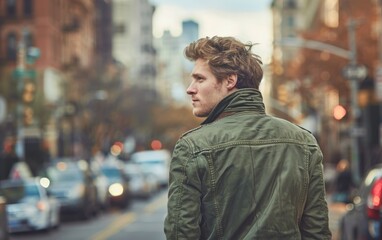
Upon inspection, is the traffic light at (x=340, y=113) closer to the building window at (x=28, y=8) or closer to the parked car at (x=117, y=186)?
the parked car at (x=117, y=186)

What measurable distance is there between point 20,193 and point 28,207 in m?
1.06

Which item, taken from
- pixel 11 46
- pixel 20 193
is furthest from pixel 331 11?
pixel 20 193

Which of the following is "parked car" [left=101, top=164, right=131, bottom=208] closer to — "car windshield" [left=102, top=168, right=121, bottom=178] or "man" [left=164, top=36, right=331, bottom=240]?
"car windshield" [left=102, top=168, right=121, bottom=178]

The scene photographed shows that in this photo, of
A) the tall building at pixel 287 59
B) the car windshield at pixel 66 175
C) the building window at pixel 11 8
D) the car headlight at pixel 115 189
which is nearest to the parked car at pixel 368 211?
the car windshield at pixel 66 175

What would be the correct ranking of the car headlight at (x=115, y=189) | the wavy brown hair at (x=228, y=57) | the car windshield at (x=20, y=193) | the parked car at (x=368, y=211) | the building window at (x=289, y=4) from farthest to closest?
the building window at (x=289, y=4) → the car headlight at (x=115, y=189) → the car windshield at (x=20, y=193) → the parked car at (x=368, y=211) → the wavy brown hair at (x=228, y=57)

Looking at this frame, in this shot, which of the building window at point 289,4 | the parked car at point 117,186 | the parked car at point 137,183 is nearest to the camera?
the parked car at point 117,186

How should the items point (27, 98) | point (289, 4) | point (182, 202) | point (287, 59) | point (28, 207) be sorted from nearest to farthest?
point (182, 202)
point (28, 207)
point (27, 98)
point (287, 59)
point (289, 4)

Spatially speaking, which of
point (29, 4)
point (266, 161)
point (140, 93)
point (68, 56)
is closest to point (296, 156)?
point (266, 161)

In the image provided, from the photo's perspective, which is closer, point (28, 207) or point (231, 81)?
point (231, 81)

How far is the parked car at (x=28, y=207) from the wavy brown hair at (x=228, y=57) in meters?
22.3

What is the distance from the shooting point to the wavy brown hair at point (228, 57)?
490cm

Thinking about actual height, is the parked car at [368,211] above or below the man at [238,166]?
below

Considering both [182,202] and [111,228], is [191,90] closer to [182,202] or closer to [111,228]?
[182,202]

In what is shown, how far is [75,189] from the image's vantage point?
33656 millimetres
